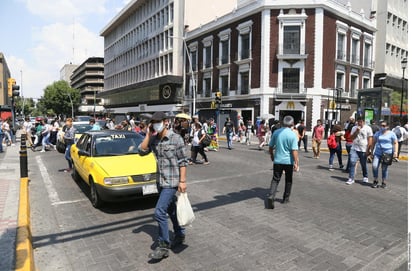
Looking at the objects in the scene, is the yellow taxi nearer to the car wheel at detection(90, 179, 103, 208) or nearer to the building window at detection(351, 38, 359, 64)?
the car wheel at detection(90, 179, 103, 208)

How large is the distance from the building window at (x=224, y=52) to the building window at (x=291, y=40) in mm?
7680

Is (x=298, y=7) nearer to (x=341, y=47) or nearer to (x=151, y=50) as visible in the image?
(x=341, y=47)

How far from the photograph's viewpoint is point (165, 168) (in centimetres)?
396

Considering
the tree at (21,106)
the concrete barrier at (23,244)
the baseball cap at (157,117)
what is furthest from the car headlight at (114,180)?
the tree at (21,106)

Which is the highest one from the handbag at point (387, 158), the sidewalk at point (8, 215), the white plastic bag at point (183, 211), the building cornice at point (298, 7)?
the building cornice at point (298, 7)

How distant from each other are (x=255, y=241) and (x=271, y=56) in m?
30.5

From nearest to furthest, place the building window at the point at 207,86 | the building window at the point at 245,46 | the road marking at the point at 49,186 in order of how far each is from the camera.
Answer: the road marking at the point at 49,186 < the building window at the point at 245,46 < the building window at the point at 207,86

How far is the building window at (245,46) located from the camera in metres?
35.0

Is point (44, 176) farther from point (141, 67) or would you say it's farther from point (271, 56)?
point (141, 67)

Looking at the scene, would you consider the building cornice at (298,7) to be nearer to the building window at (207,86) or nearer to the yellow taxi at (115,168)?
the building window at (207,86)

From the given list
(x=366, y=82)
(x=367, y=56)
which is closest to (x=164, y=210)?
(x=366, y=82)

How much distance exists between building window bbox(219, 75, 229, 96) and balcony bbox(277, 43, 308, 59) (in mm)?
7832

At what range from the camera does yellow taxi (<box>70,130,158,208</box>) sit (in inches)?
221

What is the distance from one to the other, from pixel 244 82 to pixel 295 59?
6163 mm
